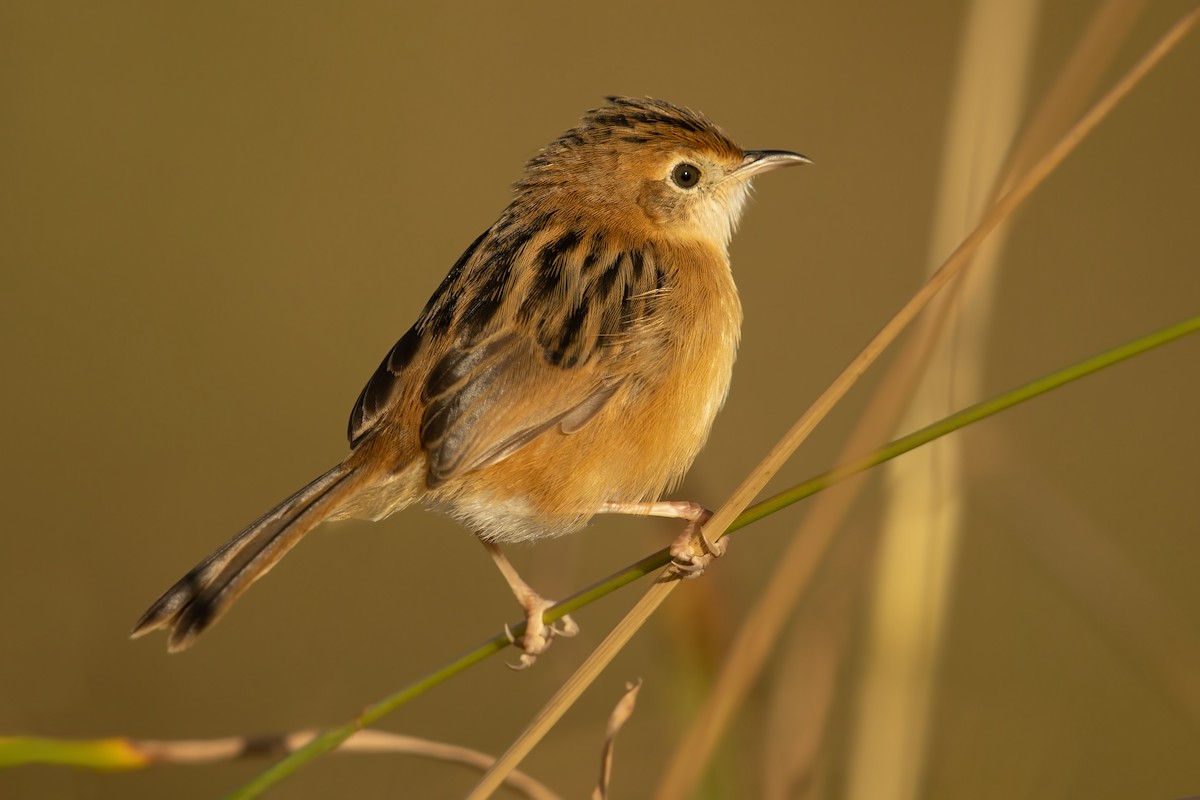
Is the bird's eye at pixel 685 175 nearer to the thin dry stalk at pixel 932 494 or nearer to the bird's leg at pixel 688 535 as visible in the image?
the thin dry stalk at pixel 932 494

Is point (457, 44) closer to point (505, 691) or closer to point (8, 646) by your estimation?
point (505, 691)

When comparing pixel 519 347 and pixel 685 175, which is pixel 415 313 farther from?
pixel 519 347

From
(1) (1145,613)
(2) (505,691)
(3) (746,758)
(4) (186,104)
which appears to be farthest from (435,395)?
(4) (186,104)

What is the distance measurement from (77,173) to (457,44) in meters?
3.37

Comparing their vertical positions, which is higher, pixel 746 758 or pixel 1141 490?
pixel 746 758

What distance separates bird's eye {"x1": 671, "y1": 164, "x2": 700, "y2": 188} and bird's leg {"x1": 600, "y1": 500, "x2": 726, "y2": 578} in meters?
1.21

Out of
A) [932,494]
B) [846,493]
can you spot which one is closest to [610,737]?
[846,493]

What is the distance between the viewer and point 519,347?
→ 325 cm

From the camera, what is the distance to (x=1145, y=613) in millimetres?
2908

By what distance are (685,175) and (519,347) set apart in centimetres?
109

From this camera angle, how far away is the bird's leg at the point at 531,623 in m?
3.26

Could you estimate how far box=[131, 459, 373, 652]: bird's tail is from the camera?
2.70m

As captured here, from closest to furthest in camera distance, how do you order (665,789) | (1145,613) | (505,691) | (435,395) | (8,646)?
(665,789)
(1145,613)
(435,395)
(8,646)
(505,691)

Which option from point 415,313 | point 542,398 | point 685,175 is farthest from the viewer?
point 415,313
